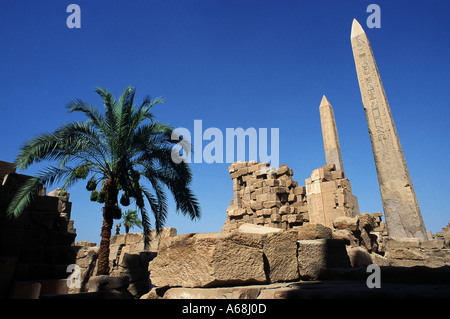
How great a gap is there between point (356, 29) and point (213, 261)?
1120cm

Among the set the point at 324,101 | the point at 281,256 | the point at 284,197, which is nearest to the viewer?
the point at 281,256

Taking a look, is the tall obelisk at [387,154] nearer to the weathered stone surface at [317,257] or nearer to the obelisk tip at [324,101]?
the obelisk tip at [324,101]

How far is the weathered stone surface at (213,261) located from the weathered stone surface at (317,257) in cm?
64

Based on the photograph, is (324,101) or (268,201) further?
(324,101)

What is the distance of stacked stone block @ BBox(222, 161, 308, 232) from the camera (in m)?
11.7

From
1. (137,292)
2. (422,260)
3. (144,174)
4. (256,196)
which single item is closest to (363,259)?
(422,260)

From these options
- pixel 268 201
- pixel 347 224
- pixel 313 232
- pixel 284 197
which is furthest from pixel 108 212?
pixel 284 197

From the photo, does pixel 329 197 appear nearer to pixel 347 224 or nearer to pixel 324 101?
pixel 347 224

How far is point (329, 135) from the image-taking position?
1405 cm

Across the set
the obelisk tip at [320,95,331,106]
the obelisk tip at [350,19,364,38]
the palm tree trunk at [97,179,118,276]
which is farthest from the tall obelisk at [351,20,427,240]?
the palm tree trunk at [97,179,118,276]

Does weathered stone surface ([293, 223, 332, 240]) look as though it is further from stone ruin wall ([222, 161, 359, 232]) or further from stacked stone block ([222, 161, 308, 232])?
stacked stone block ([222, 161, 308, 232])

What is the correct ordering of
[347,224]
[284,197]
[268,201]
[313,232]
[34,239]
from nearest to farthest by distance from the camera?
[313,232], [347,224], [34,239], [268,201], [284,197]

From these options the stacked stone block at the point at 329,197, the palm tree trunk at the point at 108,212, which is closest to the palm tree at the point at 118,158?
the palm tree trunk at the point at 108,212

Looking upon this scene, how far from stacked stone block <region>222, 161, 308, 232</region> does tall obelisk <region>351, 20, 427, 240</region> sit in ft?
10.7
